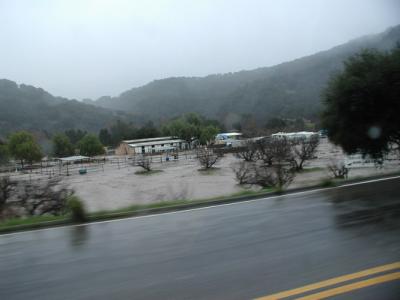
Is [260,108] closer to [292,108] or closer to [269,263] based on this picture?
[292,108]

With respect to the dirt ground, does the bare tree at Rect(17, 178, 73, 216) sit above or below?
above

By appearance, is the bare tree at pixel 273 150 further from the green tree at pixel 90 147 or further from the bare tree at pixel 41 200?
the green tree at pixel 90 147

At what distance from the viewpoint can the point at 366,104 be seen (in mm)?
16141

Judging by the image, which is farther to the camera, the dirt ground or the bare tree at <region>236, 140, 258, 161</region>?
the bare tree at <region>236, 140, 258, 161</region>

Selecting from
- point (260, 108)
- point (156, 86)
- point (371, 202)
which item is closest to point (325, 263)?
point (371, 202)

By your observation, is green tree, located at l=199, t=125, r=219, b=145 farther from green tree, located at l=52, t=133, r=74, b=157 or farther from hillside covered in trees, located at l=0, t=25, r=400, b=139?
green tree, located at l=52, t=133, r=74, b=157

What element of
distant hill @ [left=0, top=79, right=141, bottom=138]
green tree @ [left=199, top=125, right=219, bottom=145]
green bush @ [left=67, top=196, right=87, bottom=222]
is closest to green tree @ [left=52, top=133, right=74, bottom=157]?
green tree @ [left=199, top=125, right=219, bottom=145]

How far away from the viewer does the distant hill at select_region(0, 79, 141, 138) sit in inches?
5202

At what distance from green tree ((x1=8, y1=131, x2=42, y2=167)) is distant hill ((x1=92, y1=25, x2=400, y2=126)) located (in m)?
63.6

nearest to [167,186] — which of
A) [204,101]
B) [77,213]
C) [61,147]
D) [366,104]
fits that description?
[366,104]

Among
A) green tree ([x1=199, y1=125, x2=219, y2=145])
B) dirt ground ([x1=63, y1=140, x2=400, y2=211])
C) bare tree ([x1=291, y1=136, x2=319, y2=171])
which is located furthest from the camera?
green tree ([x1=199, y1=125, x2=219, y2=145])

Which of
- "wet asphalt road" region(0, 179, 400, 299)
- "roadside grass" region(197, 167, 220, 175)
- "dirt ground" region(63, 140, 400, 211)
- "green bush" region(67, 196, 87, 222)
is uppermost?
"green bush" region(67, 196, 87, 222)

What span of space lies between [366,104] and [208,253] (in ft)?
41.5

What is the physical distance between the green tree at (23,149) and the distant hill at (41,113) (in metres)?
58.7
